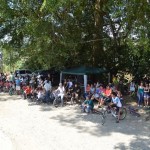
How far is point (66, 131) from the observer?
49.1ft

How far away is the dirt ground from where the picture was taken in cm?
1307

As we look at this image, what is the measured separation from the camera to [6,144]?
44.4ft

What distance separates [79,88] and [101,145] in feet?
30.9

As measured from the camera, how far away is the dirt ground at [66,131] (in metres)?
13.1

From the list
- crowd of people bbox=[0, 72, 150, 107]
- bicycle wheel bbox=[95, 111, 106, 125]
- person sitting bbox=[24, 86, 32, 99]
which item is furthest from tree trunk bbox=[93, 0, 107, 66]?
bicycle wheel bbox=[95, 111, 106, 125]

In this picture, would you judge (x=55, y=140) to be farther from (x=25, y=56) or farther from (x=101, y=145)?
(x=25, y=56)

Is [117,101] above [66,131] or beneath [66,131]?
above

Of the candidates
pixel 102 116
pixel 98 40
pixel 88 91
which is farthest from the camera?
pixel 98 40

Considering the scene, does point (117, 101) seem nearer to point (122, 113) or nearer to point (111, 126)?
point (122, 113)

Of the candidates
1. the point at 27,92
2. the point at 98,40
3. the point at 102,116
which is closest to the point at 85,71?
the point at 98,40

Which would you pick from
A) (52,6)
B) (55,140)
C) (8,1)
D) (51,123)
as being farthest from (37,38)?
(55,140)

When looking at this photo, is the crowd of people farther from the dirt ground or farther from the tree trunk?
the tree trunk

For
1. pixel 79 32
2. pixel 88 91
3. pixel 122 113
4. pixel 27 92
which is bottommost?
pixel 122 113

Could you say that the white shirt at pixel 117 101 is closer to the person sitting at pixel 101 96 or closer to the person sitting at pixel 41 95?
the person sitting at pixel 101 96
